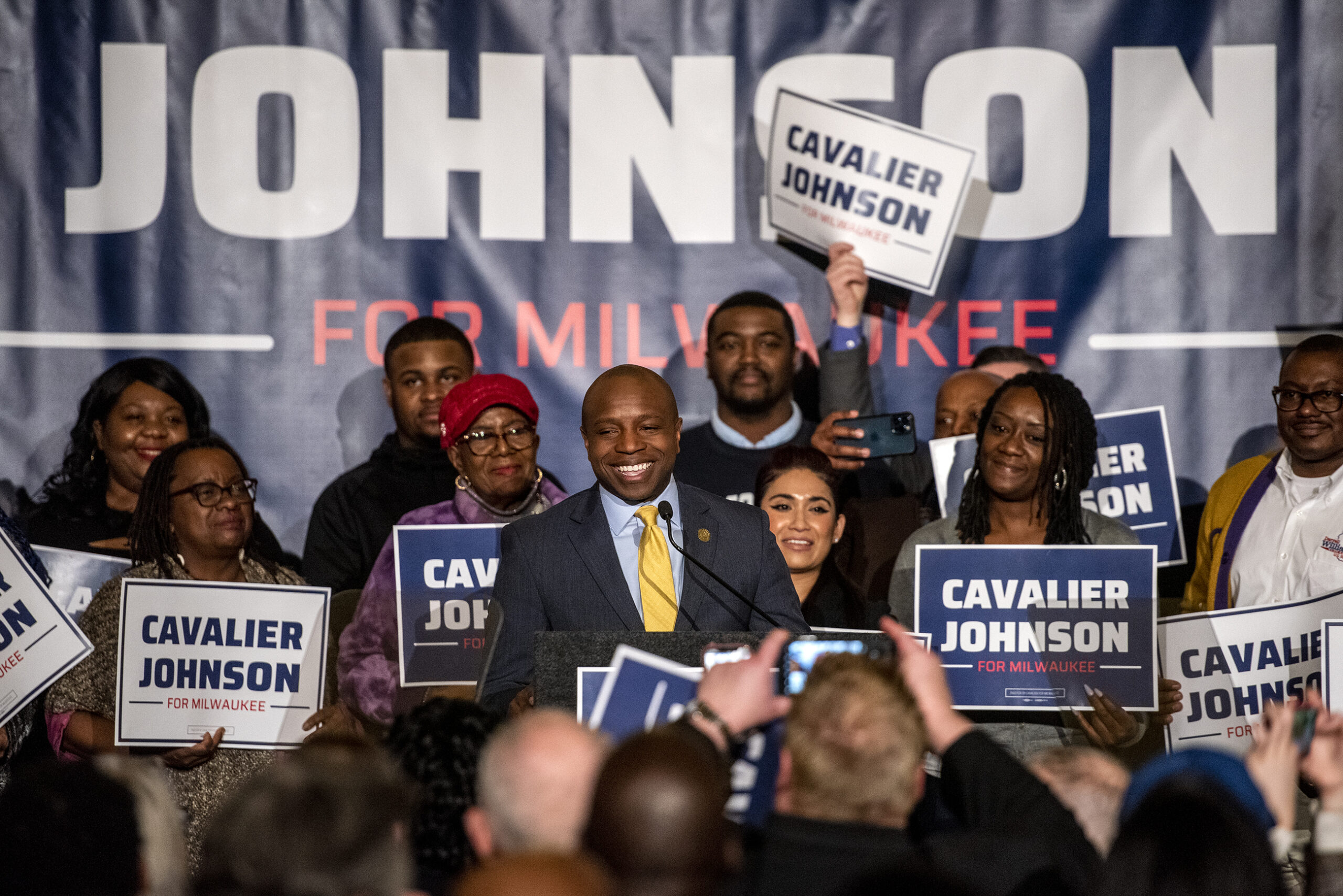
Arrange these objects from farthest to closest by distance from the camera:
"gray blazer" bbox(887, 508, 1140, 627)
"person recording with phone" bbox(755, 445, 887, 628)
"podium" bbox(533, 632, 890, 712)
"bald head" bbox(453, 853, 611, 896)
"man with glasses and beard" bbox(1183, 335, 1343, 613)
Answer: "person recording with phone" bbox(755, 445, 887, 628) → "man with glasses and beard" bbox(1183, 335, 1343, 613) → "gray blazer" bbox(887, 508, 1140, 627) → "podium" bbox(533, 632, 890, 712) → "bald head" bbox(453, 853, 611, 896)

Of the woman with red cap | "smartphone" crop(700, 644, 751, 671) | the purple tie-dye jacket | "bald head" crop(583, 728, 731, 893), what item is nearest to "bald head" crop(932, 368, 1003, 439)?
the woman with red cap

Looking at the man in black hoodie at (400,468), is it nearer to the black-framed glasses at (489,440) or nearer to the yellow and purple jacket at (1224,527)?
the black-framed glasses at (489,440)

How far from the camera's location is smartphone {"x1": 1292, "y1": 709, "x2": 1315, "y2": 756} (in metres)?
2.50

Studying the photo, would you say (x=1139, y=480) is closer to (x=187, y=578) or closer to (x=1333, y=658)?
(x=1333, y=658)

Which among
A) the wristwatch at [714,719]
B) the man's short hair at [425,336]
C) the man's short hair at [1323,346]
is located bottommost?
the wristwatch at [714,719]

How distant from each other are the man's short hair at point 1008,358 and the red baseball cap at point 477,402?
2.11 m

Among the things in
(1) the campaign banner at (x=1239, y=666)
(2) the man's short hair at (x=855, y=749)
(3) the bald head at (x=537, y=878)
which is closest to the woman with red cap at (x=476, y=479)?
(1) the campaign banner at (x=1239, y=666)

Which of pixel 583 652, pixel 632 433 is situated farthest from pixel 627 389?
pixel 583 652

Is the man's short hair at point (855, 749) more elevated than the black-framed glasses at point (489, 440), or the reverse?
the black-framed glasses at point (489, 440)

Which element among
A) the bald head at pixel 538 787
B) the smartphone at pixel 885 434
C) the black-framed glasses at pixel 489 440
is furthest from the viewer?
the smartphone at pixel 885 434

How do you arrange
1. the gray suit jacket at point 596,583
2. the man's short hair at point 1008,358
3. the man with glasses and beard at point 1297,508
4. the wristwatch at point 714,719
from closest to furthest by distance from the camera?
the wristwatch at point 714,719 → the gray suit jacket at point 596,583 → the man with glasses and beard at point 1297,508 → the man's short hair at point 1008,358

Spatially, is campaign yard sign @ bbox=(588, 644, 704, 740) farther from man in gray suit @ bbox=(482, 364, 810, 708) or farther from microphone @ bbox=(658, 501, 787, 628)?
man in gray suit @ bbox=(482, 364, 810, 708)

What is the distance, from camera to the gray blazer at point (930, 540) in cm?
417

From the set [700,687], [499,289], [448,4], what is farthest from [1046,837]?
[448,4]
